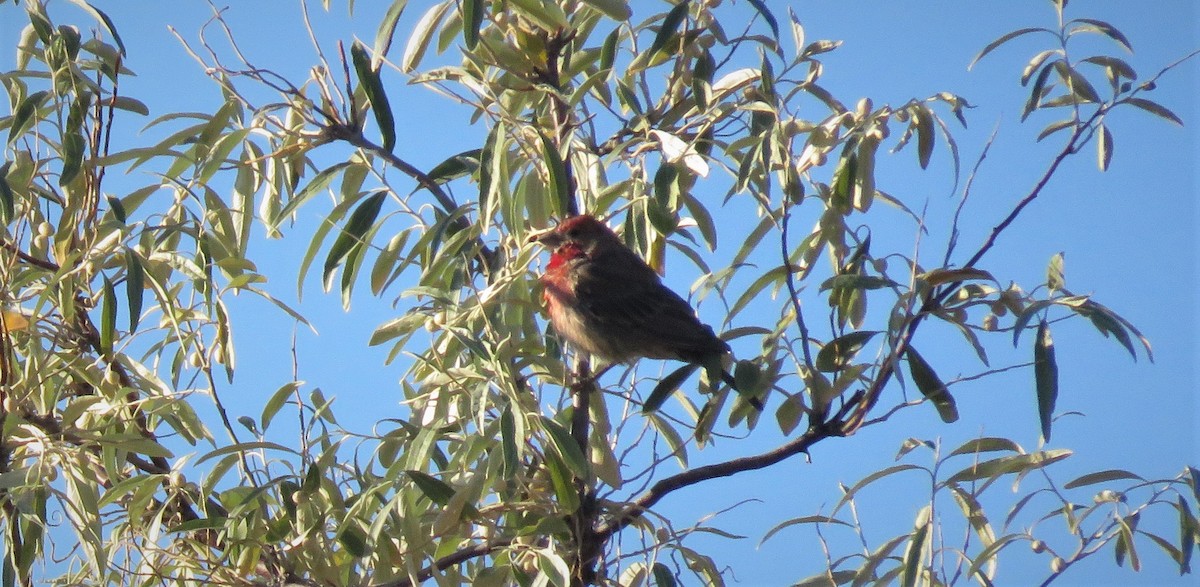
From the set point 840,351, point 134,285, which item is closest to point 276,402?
point 134,285

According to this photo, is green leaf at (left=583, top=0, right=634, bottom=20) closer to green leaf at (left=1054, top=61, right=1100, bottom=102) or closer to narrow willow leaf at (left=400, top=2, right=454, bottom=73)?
narrow willow leaf at (left=400, top=2, right=454, bottom=73)

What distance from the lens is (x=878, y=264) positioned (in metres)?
2.40

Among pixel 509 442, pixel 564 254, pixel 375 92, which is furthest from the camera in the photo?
pixel 564 254

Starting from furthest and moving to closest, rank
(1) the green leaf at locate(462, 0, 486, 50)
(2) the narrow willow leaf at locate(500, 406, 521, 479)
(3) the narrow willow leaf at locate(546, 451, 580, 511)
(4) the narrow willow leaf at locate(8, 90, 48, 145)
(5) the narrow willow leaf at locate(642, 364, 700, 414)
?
(5) the narrow willow leaf at locate(642, 364, 700, 414), (4) the narrow willow leaf at locate(8, 90, 48, 145), (3) the narrow willow leaf at locate(546, 451, 580, 511), (1) the green leaf at locate(462, 0, 486, 50), (2) the narrow willow leaf at locate(500, 406, 521, 479)

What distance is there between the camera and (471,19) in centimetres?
213

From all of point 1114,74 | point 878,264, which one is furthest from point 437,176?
point 1114,74

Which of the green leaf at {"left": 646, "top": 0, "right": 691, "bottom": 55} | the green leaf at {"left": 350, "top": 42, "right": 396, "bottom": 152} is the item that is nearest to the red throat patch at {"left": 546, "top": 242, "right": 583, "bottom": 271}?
the green leaf at {"left": 350, "top": 42, "right": 396, "bottom": 152}

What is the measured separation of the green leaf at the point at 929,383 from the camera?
2.36 meters

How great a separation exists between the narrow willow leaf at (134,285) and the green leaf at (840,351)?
4.68ft

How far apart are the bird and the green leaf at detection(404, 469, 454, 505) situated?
1.03 m

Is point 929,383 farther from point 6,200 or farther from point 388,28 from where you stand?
point 6,200

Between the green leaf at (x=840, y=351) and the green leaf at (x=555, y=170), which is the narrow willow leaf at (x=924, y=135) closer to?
the green leaf at (x=840, y=351)

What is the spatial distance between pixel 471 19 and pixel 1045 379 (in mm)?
1274

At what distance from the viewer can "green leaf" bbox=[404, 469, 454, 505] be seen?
211 cm
